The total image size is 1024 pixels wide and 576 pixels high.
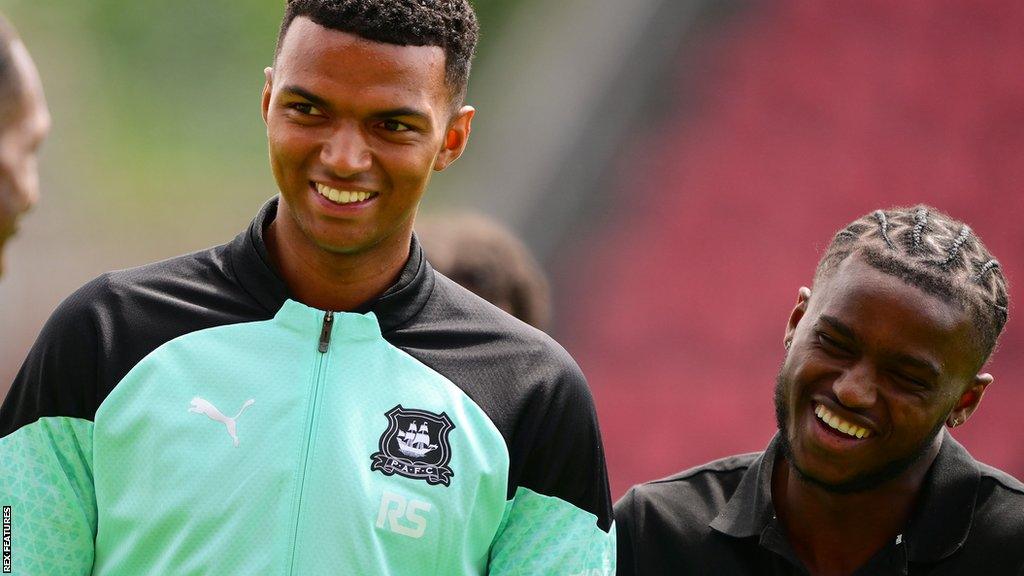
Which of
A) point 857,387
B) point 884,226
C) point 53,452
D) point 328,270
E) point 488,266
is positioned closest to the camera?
point 53,452

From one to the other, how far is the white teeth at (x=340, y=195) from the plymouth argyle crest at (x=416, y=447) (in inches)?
12.7

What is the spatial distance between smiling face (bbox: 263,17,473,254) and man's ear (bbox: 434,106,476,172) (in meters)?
0.10

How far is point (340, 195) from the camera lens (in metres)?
2.31

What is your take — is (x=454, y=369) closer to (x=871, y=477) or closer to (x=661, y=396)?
(x=871, y=477)

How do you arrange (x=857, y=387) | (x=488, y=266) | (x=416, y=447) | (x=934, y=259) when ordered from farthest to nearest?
1. (x=488, y=266)
2. (x=934, y=259)
3. (x=857, y=387)
4. (x=416, y=447)

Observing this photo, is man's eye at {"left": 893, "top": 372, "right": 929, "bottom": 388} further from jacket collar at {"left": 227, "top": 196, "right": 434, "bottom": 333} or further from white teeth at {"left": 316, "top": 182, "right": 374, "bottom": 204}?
white teeth at {"left": 316, "top": 182, "right": 374, "bottom": 204}

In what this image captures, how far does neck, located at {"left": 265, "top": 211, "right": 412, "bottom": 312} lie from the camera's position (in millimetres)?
2424

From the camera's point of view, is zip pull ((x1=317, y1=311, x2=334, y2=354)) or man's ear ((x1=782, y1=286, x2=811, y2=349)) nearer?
zip pull ((x1=317, y1=311, x2=334, y2=354))

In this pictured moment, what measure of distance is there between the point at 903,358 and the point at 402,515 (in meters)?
0.93

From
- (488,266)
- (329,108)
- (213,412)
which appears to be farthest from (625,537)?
(488,266)

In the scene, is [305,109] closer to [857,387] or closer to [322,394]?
[322,394]

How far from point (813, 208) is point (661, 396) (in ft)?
4.33

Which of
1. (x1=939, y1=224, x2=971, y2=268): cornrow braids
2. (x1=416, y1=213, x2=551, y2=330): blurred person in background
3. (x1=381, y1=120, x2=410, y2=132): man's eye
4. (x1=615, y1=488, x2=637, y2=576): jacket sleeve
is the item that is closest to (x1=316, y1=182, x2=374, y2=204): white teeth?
(x1=381, y1=120, x2=410, y2=132): man's eye

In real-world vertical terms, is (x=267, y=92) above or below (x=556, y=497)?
above
